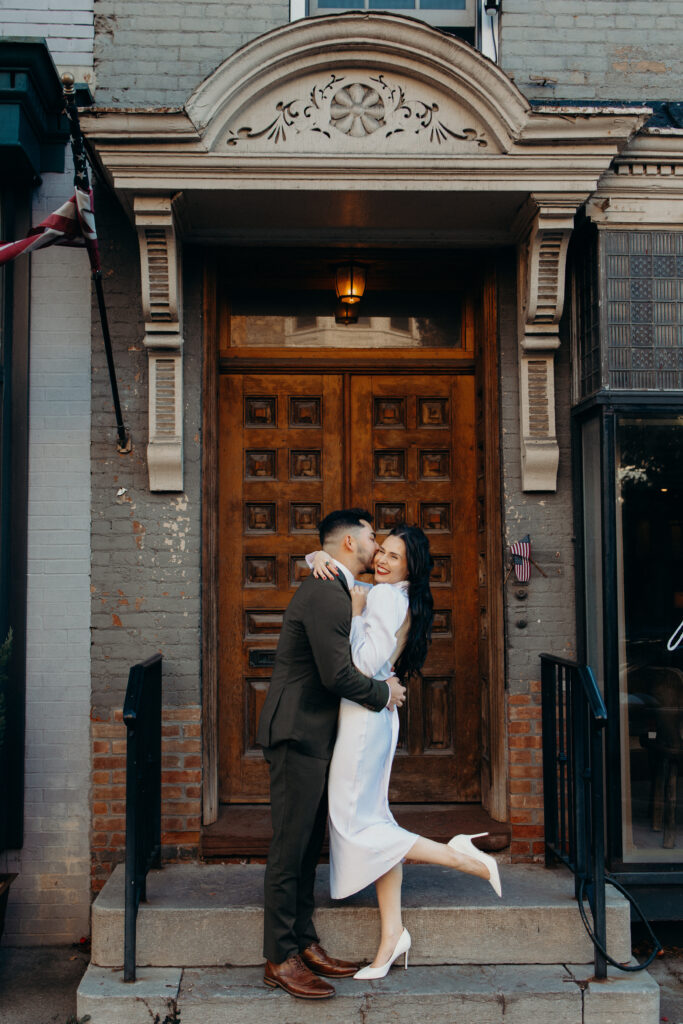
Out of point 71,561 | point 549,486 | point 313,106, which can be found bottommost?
point 71,561

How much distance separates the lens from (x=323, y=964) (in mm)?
3887

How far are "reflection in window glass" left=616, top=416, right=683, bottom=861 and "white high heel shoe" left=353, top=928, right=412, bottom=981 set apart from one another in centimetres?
145

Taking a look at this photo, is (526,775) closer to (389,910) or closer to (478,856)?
(478,856)

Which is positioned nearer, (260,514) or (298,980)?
(298,980)

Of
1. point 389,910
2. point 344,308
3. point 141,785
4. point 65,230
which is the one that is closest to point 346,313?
point 344,308

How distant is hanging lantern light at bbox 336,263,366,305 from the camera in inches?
207

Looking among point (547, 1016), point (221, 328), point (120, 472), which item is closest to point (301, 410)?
point (221, 328)

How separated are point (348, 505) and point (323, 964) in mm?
2472

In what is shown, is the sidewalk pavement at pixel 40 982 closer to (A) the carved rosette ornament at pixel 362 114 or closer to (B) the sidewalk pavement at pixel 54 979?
(B) the sidewalk pavement at pixel 54 979

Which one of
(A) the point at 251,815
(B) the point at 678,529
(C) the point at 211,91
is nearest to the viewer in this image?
(C) the point at 211,91

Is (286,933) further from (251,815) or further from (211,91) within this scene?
(211,91)

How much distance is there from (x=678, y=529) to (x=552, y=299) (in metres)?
1.36

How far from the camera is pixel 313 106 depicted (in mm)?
4496

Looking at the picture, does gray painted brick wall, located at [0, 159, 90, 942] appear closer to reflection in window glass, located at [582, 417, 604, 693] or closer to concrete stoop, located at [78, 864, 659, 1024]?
concrete stoop, located at [78, 864, 659, 1024]
